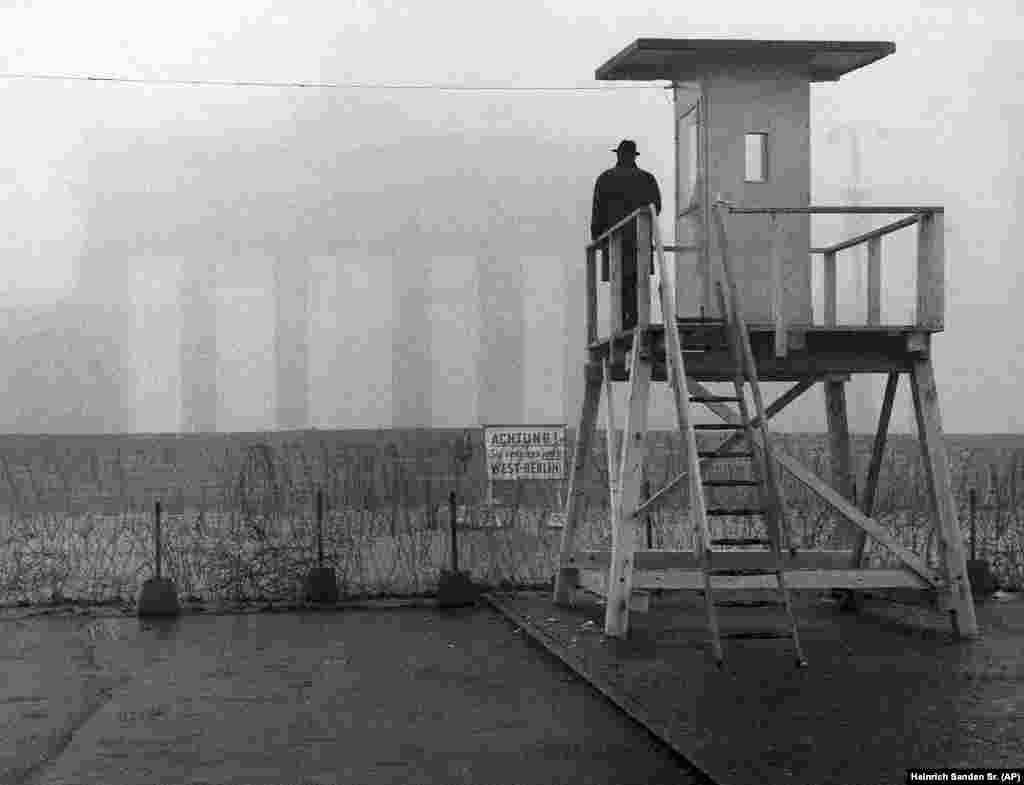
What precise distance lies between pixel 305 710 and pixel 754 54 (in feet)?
27.4

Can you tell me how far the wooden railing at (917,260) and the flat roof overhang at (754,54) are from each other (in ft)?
5.57

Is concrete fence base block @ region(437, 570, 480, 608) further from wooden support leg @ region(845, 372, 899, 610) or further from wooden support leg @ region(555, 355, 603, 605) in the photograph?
wooden support leg @ region(845, 372, 899, 610)

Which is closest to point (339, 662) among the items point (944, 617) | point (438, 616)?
point (438, 616)

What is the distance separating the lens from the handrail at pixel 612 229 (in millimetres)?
15333

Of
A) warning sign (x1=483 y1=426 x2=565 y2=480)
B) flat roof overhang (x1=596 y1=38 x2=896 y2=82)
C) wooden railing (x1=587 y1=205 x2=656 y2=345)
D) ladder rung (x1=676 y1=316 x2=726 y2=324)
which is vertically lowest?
warning sign (x1=483 y1=426 x2=565 y2=480)

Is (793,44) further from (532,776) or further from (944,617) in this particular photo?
(532,776)

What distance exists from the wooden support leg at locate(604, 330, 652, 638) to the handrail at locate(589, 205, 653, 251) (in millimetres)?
1166


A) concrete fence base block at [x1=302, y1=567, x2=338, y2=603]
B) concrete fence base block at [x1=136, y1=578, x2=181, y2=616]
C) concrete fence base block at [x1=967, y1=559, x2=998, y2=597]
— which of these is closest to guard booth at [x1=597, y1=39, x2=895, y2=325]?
concrete fence base block at [x1=967, y1=559, x2=998, y2=597]

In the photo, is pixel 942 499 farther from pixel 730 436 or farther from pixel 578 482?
pixel 578 482

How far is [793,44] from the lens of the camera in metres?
15.9

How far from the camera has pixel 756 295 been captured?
52.0 feet

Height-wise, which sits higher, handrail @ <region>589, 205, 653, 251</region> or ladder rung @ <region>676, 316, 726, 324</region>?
handrail @ <region>589, 205, 653, 251</region>

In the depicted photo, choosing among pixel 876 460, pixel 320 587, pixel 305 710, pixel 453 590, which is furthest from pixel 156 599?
pixel 876 460

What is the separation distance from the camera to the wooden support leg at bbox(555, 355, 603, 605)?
710 inches
